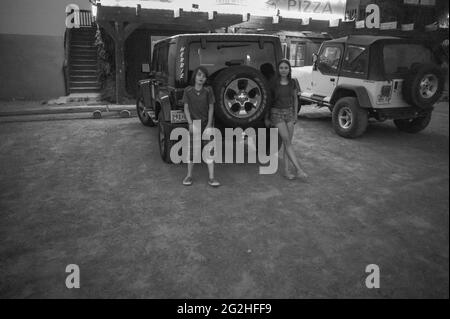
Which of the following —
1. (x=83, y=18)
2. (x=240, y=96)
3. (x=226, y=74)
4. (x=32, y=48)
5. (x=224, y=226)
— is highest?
(x=83, y=18)

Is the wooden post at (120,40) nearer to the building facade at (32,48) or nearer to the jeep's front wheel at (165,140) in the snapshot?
the building facade at (32,48)

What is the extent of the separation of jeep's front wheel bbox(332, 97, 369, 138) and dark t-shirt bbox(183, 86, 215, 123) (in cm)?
382

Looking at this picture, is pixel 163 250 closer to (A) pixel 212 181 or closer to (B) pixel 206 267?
(B) pixel 206 267

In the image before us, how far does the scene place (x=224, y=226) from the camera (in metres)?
3.53

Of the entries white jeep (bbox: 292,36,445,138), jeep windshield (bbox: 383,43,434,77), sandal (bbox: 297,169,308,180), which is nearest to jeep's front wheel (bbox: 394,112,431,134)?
white jeep (bbox: 292,36,445,138)

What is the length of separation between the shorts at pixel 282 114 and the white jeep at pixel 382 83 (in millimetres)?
2719

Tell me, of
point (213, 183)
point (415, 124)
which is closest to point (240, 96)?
point (213, 183)

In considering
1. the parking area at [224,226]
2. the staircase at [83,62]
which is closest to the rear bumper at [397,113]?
the parking area at [224,226]

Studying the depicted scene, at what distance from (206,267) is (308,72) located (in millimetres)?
7423

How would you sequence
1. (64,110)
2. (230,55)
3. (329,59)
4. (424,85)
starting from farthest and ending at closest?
(64,110)
(329,59)
(424,85)
(230,55)

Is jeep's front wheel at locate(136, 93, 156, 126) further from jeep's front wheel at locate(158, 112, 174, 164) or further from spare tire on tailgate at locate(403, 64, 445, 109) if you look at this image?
spare tire on tailgate at locate(403, 64, 445, 109)

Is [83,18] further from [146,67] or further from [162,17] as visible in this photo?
[146,67]

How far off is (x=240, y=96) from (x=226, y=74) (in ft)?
1.23
